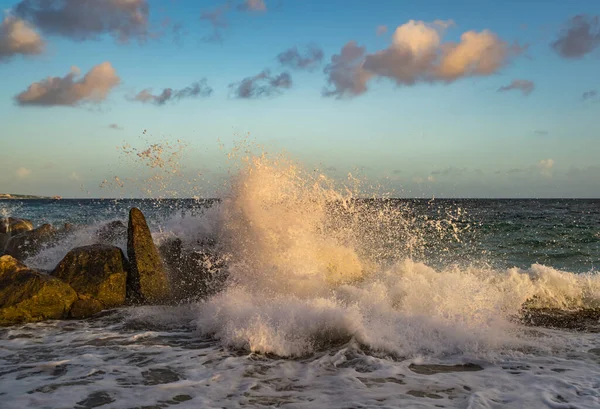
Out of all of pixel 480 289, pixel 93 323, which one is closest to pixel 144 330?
pixel 93 323

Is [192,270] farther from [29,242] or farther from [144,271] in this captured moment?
[29,242]

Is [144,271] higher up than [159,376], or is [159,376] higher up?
[144,271]

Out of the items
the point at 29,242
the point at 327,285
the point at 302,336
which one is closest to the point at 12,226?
the point at 29,242

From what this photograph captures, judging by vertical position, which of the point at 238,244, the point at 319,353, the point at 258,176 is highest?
the point at 258,176

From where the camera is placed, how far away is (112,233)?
37.5 feet

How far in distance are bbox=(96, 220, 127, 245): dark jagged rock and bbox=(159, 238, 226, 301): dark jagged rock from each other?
1.34 meters

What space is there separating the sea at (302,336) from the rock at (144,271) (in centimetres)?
52

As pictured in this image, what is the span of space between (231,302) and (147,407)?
323 centimetres

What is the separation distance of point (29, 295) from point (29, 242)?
5529mm

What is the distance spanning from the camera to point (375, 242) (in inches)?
648

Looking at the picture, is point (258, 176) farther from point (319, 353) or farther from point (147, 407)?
point (147, 407)

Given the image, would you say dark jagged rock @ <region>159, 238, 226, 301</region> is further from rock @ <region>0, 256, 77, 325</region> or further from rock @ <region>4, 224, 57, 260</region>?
rock @ <region>4, 224, 57, 260</region>

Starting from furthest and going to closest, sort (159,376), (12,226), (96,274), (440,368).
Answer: (12,226), (96,274), (440,368), (159,376)

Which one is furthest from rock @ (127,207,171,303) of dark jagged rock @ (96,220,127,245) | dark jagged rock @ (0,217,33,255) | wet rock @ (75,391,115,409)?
dark jagged rock @ (0,217,33,255)
